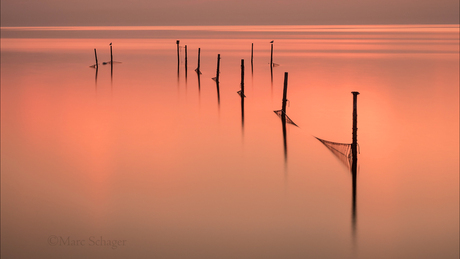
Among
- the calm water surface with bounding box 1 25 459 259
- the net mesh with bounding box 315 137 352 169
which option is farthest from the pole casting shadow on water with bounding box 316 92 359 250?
Answer: the calm water surface with bounding box 1 25 459 259

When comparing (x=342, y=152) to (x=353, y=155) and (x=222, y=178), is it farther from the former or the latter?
(x=222, y=178)

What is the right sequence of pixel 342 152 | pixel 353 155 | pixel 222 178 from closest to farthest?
1. pixel 222 178
2. pixel 353 155
3. pixel 342 152

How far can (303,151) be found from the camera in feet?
56.2

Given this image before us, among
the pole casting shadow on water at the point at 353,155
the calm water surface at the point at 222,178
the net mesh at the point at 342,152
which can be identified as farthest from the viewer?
the net mesh at the point at 342,152

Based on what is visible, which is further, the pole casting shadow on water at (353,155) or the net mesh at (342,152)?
the net mesh at (342,152)

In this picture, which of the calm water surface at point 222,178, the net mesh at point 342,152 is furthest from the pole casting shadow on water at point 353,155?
the calm water surface at point 222,178

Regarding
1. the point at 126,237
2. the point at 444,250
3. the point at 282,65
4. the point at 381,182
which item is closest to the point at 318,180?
the point at 381,182

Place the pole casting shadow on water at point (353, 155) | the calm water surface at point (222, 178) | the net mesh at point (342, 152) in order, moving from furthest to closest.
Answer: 1. the net mesh at point (342, 152)
2. the pole casting shadow on water at point (353, 155)
3. the calm water surface at point (222, 178)

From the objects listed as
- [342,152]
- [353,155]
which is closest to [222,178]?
A: [353,155]

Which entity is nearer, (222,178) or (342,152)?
(222,178)

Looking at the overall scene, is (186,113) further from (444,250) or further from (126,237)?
(444,250)

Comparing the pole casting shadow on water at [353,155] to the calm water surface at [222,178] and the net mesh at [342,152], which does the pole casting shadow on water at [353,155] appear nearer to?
the net mesh at [342,152]

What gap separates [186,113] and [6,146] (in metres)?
9.22

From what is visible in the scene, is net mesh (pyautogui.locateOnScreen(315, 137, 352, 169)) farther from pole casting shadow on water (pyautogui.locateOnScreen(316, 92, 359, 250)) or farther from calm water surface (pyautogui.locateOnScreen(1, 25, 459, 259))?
calm water surface (pyautogui.locateOnScreen(1, 25, 459, 259))
